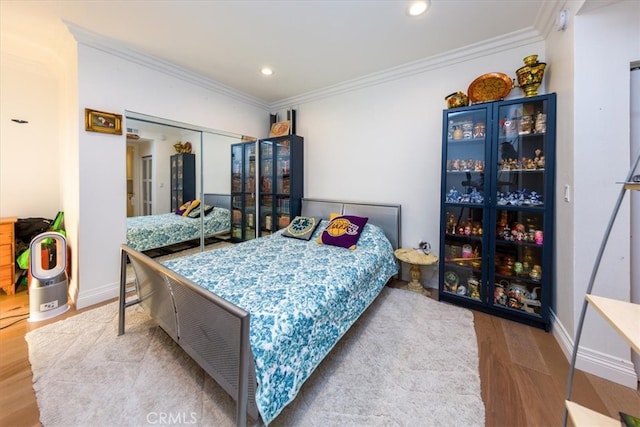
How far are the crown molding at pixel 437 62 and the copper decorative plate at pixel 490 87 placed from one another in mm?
351

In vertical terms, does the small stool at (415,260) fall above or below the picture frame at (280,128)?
below

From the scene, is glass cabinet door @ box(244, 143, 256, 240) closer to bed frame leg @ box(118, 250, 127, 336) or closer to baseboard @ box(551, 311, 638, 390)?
bed frame leg @ box(118, 250, 127, 336)

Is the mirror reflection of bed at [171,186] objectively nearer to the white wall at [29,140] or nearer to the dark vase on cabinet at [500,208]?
the white wall at [29,140]

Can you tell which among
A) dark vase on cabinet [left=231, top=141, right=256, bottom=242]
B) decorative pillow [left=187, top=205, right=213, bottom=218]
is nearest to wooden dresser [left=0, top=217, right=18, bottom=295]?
decorative pillow [left=187, top=205, right=213, bottom=218]

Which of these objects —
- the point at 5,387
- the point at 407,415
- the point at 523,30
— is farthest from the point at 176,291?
the point at 523,30

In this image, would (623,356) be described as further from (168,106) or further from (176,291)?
(168,106)

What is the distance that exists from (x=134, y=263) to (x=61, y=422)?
0.99m

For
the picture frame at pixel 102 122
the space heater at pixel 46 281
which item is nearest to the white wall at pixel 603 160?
the picture frame at pixel 102 122

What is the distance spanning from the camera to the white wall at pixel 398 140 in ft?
9.25

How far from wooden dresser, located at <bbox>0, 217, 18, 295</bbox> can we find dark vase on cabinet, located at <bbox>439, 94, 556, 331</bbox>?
468cm

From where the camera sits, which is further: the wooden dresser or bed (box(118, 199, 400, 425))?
the wooden dresser

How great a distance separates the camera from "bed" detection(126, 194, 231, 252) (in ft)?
9.75

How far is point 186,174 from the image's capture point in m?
3.51

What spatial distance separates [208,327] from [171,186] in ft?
8.73
